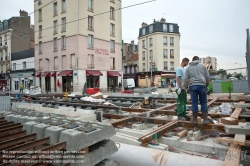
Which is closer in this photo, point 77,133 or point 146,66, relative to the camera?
point 77,133

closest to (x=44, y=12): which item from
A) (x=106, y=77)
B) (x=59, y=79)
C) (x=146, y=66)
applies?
(x=59, y=79)

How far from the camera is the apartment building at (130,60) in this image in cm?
5048

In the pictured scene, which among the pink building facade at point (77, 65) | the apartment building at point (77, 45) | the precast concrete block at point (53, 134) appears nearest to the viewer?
the precast concrete block at point (53, 134)

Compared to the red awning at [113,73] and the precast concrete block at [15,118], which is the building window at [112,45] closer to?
the red awning at [113,73]

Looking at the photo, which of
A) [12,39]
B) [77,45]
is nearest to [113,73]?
[77,45]

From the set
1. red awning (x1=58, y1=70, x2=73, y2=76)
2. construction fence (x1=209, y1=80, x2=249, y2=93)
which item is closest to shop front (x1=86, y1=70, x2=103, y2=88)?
red awning (x1=58, y1=70, x2=73, y2=76)

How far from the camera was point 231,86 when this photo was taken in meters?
17.0

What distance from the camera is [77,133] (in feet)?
7.98

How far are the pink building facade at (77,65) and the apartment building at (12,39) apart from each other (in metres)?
12.3

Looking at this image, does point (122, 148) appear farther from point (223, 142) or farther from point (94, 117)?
point (94, 117)

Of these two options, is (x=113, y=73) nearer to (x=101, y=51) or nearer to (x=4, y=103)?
(x=101, y=51)

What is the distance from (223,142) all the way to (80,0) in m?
30.1

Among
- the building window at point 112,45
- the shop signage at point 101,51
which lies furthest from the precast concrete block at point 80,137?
the building window at point 112,45

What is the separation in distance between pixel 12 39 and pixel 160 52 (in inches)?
1391
